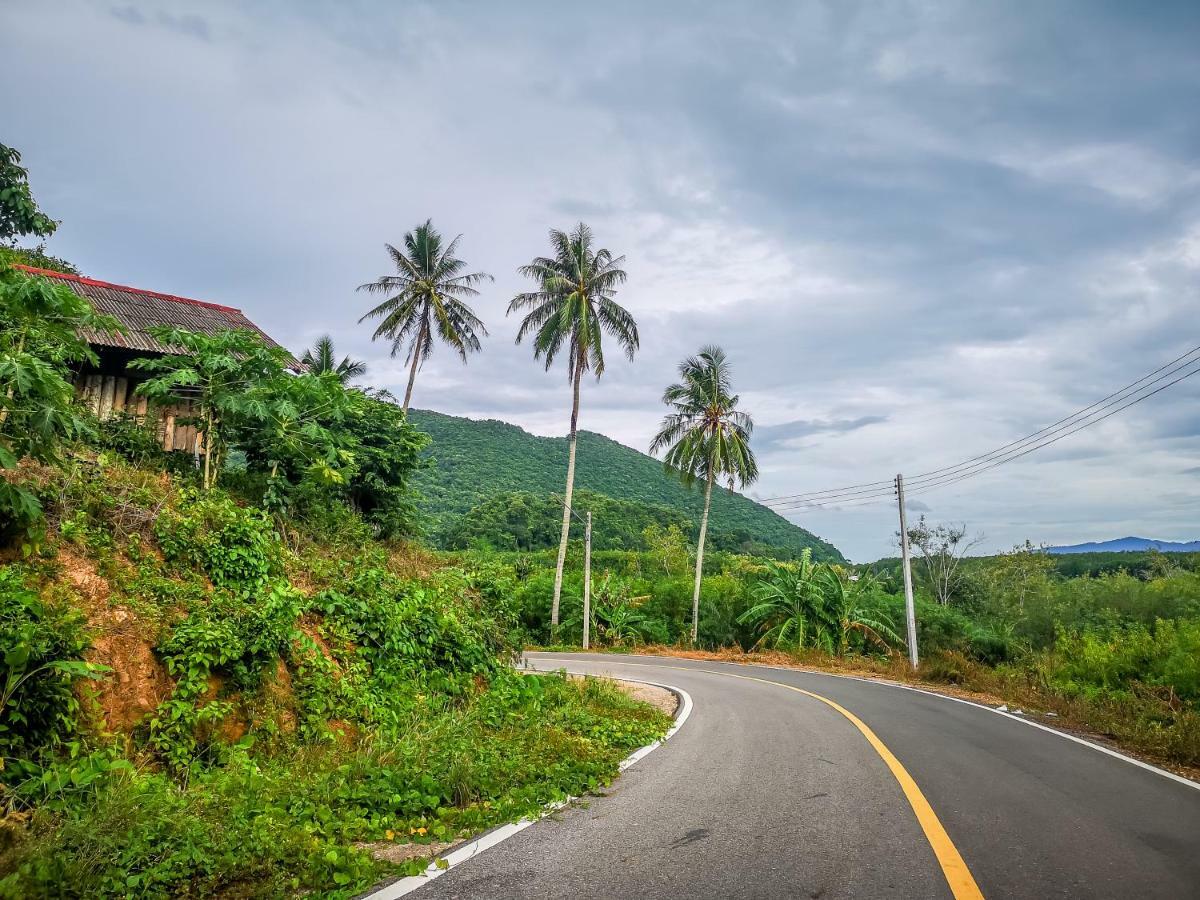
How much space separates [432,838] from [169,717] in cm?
275

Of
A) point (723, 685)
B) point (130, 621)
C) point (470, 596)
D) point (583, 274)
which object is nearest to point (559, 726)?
point (470, 596)

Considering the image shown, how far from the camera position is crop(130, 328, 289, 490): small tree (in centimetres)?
934

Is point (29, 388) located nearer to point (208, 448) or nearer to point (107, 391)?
point (208, 448)

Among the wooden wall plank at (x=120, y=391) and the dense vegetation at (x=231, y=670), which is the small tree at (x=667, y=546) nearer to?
the wooden wall plank at (x=120, y=391)

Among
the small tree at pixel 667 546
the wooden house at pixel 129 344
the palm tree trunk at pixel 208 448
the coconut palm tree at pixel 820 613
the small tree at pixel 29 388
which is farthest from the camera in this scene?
the small tree at pixel 667 546

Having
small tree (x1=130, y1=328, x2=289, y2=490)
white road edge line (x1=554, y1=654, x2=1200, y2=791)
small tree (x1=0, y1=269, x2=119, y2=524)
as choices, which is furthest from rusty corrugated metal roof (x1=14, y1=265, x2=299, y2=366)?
white road edge line (x1=554, y1=654, x2=1200, y2=791)

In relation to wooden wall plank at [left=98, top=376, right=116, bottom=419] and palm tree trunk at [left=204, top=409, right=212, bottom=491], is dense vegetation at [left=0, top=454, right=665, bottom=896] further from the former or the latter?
wooden wall plank at [left=98, top=376, right=116, bottom=419]

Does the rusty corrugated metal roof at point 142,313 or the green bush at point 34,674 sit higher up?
the rusty corrugated metal roof at point 142,313

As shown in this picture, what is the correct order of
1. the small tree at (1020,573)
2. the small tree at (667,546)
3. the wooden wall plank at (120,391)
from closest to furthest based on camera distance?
the wooden wall plank at (120,391) < the small tree at (1020,573) < the small tree at (667,546)

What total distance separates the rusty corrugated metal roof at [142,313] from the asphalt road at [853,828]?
10983 millimetres

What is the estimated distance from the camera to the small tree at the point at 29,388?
5.18 m

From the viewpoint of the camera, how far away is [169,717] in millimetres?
5625

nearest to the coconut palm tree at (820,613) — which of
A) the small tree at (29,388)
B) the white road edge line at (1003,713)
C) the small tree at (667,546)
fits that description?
the white road edge line at (1003,713)

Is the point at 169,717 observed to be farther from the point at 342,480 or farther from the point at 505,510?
the point at 505,510
